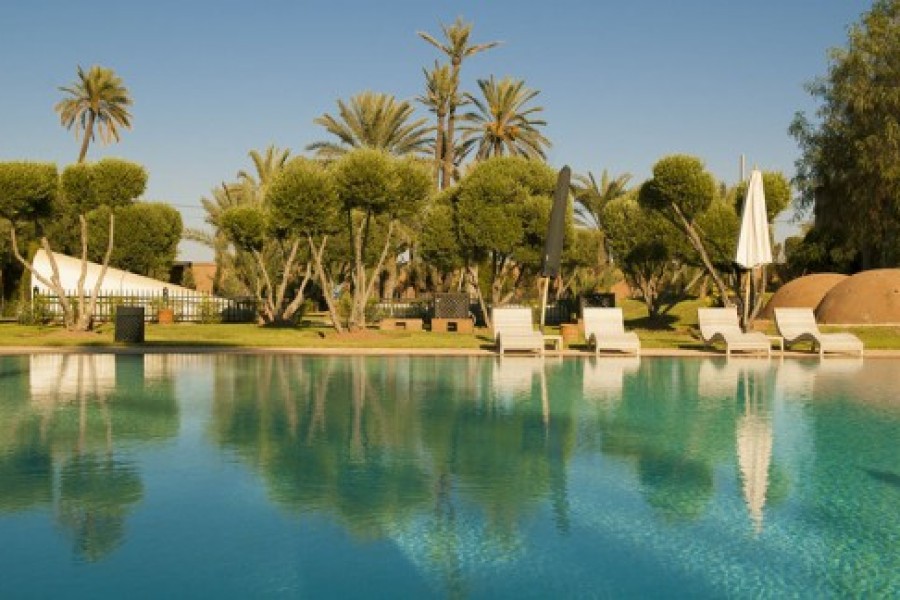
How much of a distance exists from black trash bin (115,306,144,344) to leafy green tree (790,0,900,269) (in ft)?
93.8

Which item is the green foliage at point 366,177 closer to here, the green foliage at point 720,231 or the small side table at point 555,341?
the small side table at point 555,341

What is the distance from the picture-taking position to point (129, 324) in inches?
904

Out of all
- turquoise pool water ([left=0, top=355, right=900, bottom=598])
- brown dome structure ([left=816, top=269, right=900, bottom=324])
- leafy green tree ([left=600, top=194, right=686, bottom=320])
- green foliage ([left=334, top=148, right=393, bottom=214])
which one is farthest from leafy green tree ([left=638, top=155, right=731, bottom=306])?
turquoise pool water ([left=0, top=355, right=900, bottom=598])

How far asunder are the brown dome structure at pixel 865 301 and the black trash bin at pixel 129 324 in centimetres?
2136

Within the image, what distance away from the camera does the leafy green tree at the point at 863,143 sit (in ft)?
118

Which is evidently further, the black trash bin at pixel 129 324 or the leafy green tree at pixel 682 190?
the leafy green tree at pixel 682 190

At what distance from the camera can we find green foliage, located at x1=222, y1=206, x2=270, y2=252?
1219 inches

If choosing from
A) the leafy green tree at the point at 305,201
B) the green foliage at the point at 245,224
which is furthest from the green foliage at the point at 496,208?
the green foliage at the point at 245,224

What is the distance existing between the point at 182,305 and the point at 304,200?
12681 mm

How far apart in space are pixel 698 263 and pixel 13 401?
2383 centimetres

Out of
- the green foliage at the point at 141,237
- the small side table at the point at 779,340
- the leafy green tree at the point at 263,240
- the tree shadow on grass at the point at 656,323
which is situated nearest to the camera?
the small side table at the point at 779,340

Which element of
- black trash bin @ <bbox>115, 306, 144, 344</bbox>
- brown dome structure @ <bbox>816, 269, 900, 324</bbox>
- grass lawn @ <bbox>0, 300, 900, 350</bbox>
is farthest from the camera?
brown dome structure @ <bbox>816, 269, 900, 324</bbox>

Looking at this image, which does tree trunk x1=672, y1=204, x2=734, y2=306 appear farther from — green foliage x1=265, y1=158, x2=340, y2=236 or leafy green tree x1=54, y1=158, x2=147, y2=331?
leafy green tree x1=54, y1=158, x2=147, y2=331

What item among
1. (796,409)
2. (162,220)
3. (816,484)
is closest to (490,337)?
(796,409)
